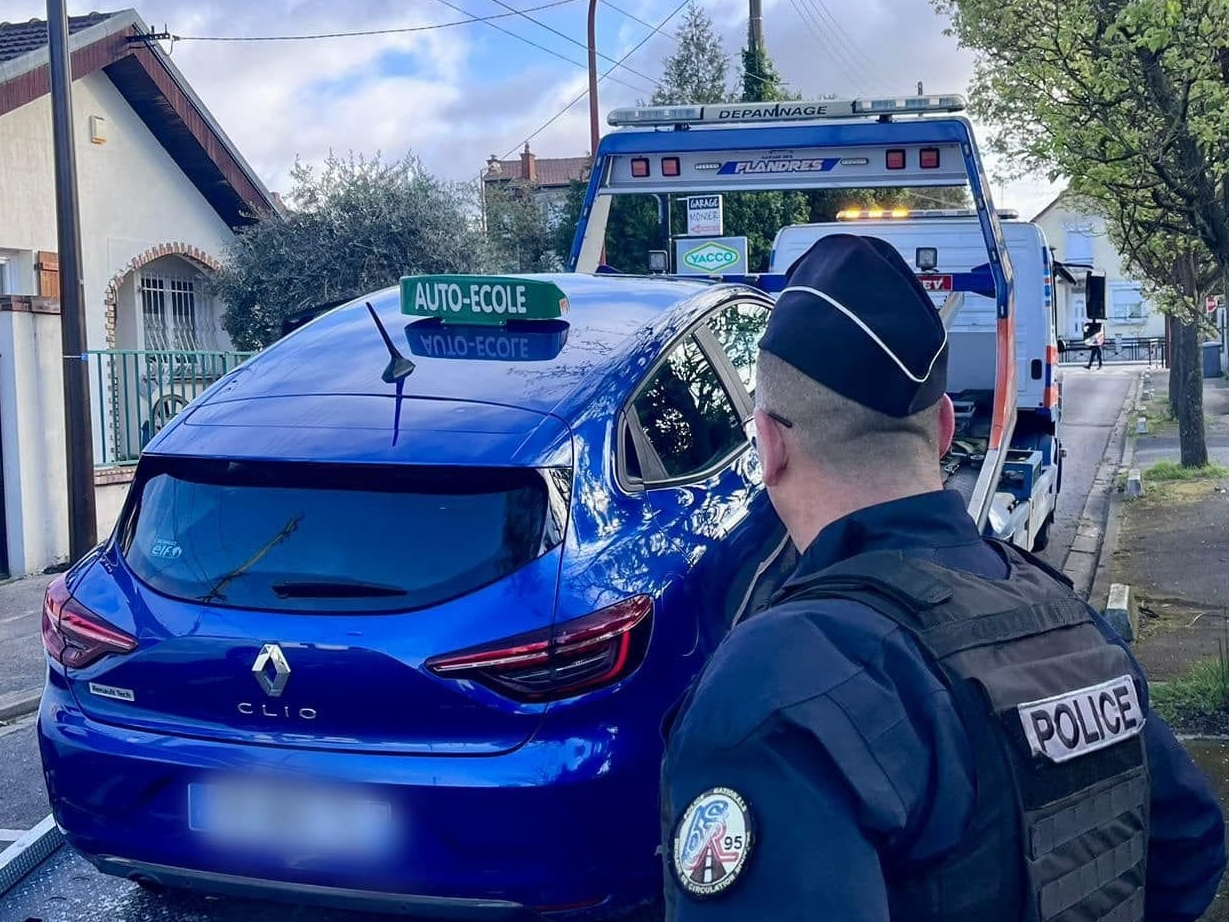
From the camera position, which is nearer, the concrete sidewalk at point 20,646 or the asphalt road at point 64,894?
the asphalt road at point 64,894

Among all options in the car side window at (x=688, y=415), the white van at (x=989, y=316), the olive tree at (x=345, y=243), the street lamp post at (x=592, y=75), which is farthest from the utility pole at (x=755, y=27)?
the car side window at (x=688, y=415)

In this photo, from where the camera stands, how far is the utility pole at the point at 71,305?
369 inches

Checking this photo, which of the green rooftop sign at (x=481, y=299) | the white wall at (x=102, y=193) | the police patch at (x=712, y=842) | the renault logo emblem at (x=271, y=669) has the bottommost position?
the renault logo emblem at (x=271, y=669)

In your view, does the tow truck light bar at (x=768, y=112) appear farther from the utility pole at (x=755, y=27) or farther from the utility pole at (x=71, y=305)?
the utility pole at (x=755, y=27)

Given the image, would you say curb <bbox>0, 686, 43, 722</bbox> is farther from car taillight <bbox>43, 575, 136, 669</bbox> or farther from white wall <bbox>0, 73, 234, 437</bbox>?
white wall <bbox>0, 73, 234, 437</bbox>

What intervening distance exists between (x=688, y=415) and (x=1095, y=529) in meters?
8.17

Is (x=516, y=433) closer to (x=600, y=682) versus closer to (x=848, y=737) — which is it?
(x=600, y=682)

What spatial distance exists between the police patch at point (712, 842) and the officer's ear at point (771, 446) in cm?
45

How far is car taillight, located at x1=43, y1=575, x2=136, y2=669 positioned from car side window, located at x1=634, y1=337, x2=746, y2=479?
1435 millimetres

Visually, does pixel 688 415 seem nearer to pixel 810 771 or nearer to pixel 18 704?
pixel 810 771

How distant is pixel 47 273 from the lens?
14305mm

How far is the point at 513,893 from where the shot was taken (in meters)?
2.79

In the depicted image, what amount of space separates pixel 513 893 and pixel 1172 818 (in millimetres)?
1558

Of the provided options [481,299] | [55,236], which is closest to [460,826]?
[481,299]
